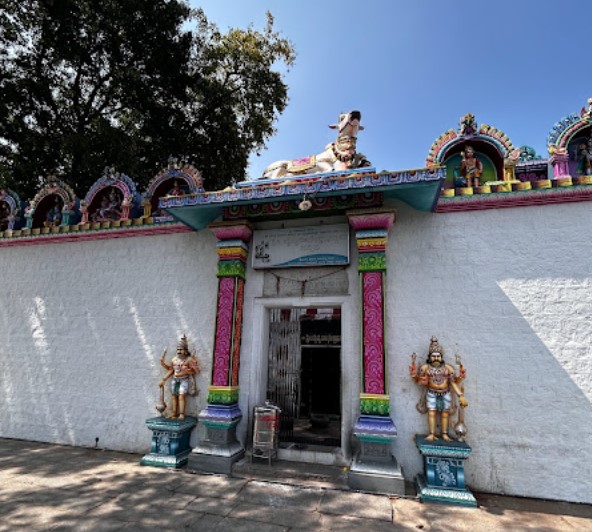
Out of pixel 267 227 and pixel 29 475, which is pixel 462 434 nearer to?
pixel 267 227

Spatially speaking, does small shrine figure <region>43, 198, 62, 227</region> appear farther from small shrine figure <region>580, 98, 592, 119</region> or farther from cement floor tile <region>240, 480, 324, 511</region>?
small shrine figure <region>580, 98, 592, 119</region>

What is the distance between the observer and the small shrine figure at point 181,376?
5695 mm

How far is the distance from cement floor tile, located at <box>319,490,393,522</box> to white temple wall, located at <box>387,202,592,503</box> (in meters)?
0.87

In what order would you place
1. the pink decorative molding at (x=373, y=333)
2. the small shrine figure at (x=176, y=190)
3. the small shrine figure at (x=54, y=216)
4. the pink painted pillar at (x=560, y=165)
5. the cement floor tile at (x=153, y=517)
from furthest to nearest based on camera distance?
the small shrine figure at (x=54, y=216) < the small shrine figure at (x=176, y=190) < the pink painted pillar at (x=560, y=165) < the pink decorative molding at (x=373, y=333) < the cement floor tile at (x=153, y=517)

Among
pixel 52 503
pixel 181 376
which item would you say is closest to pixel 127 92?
pixel 181 376

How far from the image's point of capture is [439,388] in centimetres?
468

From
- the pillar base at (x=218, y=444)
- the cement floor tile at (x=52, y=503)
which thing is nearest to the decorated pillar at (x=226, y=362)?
the pillar base at (x=218, y=444)

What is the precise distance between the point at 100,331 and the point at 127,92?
286 inches

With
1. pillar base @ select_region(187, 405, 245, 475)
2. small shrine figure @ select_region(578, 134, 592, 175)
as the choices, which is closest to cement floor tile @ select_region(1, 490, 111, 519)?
pillar base @ select_region(187, 405, 245, 475)

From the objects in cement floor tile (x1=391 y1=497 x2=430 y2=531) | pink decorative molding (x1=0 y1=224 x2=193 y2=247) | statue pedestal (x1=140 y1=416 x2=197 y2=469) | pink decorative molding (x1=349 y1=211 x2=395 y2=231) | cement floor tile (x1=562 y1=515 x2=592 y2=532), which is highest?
pink decorative molding (x1=0 y1=224 x2=193 y2=247)

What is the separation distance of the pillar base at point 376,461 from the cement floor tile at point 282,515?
32.6 inches

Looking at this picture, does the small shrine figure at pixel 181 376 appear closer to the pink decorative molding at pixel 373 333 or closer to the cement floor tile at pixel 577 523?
the pink decorative molding at pixel 373 333

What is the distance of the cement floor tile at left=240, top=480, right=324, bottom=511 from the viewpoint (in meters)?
4.09

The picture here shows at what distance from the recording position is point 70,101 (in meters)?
10.8
